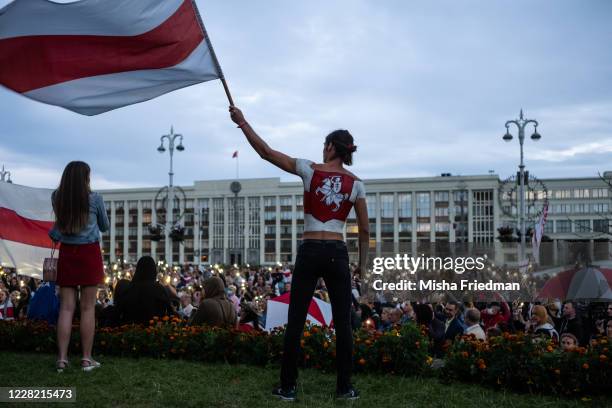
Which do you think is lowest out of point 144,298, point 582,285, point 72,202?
point 582,285

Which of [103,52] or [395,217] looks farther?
[395,217]

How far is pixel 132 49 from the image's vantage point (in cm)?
529

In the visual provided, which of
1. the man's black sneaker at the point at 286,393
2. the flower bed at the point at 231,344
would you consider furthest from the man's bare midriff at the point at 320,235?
the flower bed at the point at 231,344

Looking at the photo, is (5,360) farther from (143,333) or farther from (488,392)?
(488,392)

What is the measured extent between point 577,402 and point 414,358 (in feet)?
4.74

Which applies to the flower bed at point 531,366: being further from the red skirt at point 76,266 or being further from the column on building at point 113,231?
the column on building at point 113,231

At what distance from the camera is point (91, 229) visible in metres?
5.30

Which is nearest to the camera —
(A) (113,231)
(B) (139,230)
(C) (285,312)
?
(C) (285,312)

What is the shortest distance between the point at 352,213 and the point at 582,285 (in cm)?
9057

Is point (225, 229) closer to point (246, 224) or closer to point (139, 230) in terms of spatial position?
point (246, 224)

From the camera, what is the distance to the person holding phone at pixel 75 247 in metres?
5.22

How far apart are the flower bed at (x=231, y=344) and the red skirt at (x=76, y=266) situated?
1412mm

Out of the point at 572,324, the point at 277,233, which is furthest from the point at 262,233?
the point at 572,324

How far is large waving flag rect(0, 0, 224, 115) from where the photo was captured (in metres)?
4.98
